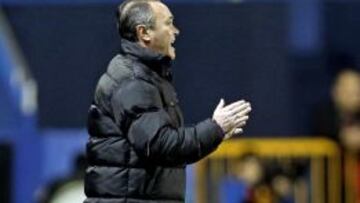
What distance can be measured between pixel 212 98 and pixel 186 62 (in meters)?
0.31

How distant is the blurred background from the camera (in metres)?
9.27

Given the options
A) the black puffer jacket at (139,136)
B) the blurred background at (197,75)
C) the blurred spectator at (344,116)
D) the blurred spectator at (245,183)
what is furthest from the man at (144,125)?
the blurred background at (197,75)

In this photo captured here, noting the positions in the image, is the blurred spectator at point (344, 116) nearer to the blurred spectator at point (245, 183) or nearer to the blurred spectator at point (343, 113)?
the blurred spectator at point (343, 113)

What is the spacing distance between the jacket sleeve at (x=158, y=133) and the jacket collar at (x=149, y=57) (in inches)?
4.8

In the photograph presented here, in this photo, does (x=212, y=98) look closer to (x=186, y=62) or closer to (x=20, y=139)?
(x=186, y=62)

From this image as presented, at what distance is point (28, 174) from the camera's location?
380 inches

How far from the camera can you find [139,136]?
199 inches

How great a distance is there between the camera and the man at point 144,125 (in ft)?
16.5

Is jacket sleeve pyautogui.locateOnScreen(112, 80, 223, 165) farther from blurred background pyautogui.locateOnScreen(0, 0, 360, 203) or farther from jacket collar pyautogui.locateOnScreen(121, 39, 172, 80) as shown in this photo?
blurred background pyautogui.locateOnScreen(0, 0, 360, 203)

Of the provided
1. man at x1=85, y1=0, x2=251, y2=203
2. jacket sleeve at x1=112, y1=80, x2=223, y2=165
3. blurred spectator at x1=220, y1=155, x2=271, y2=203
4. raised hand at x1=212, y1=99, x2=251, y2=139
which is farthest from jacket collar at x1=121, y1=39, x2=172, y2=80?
blurred spectator at x1=220, y1=155, x2=271, y2=203

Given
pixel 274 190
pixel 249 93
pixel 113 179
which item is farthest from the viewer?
pixel 249 93

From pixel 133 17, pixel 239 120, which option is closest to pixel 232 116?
pixel 239 120

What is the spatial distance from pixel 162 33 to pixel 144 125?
41 cm

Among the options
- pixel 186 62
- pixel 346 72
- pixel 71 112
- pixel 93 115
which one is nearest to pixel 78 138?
pixel 71 112
